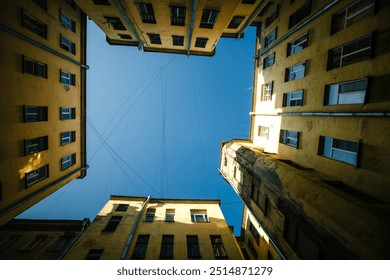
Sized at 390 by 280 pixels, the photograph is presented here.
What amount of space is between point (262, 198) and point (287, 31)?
42.7 feet

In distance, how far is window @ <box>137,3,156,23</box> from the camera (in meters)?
15.6

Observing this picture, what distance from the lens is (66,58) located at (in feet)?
51.5

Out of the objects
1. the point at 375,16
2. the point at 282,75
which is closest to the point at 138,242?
the point at 282,75

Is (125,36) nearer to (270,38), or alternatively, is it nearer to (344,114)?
(270,38)

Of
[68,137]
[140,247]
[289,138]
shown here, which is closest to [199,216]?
[140,247]

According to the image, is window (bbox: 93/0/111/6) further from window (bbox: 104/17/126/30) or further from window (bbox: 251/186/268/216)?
window (bbox: 251/186/268/216)

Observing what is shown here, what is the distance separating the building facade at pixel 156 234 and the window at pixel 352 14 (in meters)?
16.2

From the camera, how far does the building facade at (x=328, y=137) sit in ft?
22.3

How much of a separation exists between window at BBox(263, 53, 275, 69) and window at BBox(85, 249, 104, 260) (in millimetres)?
21121

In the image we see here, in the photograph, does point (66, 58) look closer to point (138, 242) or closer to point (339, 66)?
point (138, 242)

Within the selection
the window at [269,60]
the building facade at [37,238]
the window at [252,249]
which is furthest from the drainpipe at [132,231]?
the window at [269,60]

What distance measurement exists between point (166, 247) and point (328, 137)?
13.8 metres

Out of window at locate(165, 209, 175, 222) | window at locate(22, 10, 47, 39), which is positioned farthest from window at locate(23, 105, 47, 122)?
Answer: window at locate(165, 209, 175, 222)

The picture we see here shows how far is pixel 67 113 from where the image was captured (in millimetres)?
16750
